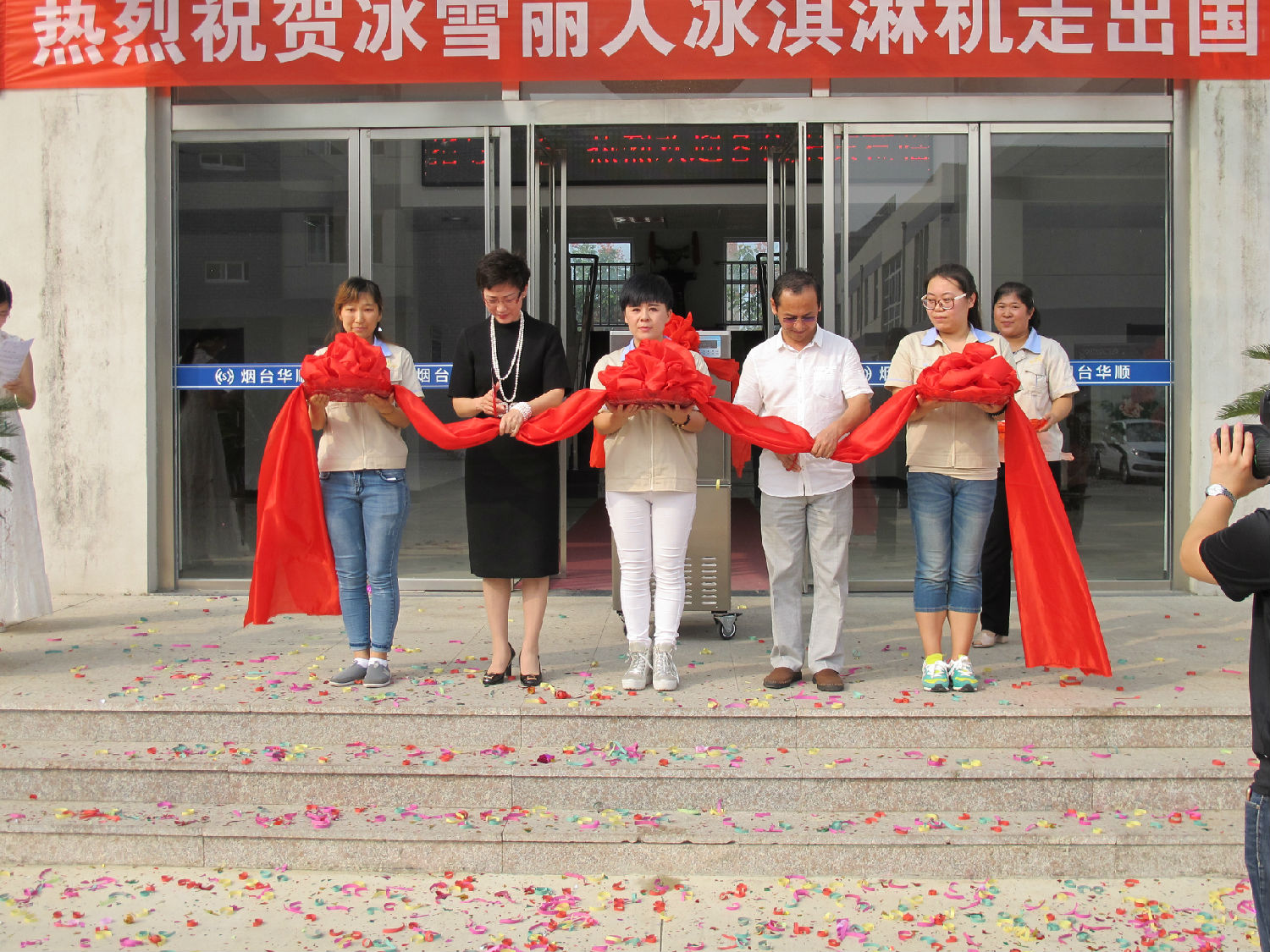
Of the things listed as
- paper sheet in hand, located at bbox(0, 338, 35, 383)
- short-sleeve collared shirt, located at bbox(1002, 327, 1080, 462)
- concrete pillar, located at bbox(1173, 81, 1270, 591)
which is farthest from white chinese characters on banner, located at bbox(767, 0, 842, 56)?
paper sheet in hand, located at bbox(0, 338, 35, 383)

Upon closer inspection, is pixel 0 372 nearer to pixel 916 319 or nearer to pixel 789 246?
pixel 789 246

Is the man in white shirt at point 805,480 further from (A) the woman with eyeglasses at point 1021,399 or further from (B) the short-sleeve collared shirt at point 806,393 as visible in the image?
(A) the woman with eyeglasses at point 1021,399

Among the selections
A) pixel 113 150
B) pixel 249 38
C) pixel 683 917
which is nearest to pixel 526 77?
pixel 249 38

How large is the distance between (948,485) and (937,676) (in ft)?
2.47

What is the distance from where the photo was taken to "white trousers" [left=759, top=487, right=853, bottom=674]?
4547mm

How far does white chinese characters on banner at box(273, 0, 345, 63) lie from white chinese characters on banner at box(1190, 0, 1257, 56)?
4929 millimetres

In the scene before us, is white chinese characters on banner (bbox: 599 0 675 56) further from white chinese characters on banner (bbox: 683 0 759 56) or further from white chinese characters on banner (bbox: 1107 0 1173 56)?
white chinese characters on banner (bbox: 1107 0 1173 56)

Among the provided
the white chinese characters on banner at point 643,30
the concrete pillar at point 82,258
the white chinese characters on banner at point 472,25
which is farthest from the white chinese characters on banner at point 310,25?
the white chinese characters on banner at point 643,30

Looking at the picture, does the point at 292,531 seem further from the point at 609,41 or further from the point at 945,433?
the point at 609,41

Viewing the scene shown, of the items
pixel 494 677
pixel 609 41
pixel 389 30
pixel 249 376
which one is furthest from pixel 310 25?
pixel 494 677

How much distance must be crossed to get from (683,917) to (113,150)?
18.8 feet

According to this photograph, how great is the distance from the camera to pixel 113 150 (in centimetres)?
672

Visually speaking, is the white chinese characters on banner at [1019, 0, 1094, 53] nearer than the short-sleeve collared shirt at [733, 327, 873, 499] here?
No

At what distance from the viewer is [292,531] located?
4.69m
